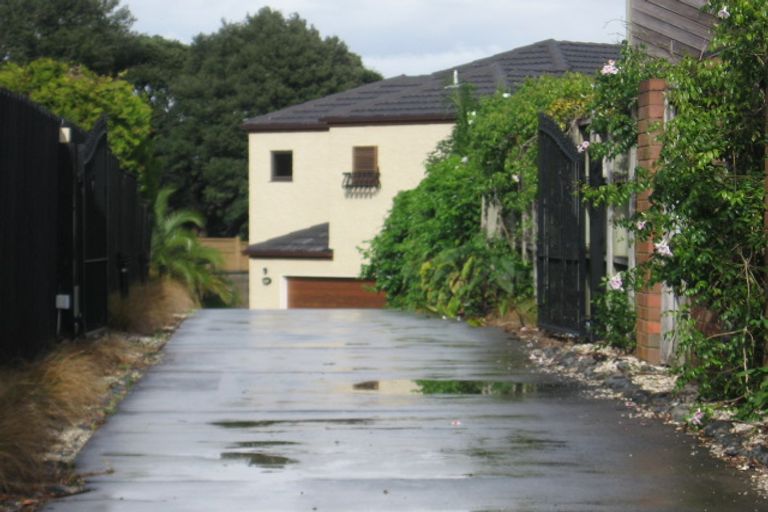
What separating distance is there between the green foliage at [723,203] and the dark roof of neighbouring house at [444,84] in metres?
24.7

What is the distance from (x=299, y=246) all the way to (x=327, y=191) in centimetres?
240

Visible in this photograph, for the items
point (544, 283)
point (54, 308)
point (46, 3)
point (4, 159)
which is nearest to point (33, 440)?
Result: point (4, 159)

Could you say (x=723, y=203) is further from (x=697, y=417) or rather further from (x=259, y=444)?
(x=259, y=444)

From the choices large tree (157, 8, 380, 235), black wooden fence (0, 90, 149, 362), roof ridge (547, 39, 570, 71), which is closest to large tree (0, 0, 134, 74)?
large tree (157, 8, 380, 235)

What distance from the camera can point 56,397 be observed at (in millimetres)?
10523

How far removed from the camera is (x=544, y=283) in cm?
1755

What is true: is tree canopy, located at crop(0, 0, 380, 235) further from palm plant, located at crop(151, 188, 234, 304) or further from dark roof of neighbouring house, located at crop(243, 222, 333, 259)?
palm plant, located at crop(151, 188, 234, 304)

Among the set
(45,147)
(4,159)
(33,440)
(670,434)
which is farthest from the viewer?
(45,147)

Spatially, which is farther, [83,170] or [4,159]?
[83,170]

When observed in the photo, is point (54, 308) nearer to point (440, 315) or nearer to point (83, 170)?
point (83, 170)

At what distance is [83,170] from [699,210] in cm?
722

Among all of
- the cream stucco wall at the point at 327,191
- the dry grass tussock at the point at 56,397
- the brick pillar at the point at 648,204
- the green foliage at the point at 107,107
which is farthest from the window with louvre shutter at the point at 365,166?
the brick pillar at the point at 648,204

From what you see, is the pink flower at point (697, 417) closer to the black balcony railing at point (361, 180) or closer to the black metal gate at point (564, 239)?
the black metal gate at point (564, 239)

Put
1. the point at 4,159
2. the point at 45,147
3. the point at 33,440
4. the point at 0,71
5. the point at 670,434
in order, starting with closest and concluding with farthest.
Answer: the point at 33,440, the point at 670,434, the point at 4,159, the point at 45,147, the point at 0,71
